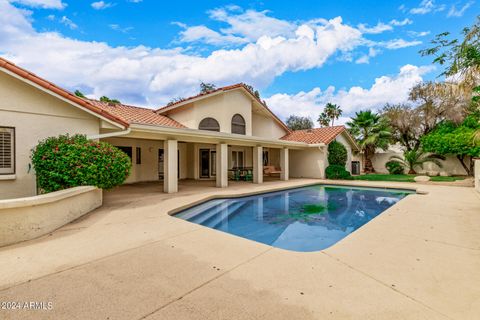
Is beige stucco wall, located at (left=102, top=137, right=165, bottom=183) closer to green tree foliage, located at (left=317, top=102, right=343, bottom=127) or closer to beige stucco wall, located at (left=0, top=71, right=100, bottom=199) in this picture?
beige stucco wall, located at (left=0, top=71, right=100, bottom=199)

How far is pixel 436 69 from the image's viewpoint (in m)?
7.36

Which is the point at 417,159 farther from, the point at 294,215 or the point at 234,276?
the point at 234,276

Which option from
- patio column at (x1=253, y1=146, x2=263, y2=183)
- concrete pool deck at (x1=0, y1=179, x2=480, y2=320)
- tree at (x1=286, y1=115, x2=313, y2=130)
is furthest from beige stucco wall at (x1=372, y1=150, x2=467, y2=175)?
concrete pool deck at (x1=0, y1=179, x2=480, y2=320)

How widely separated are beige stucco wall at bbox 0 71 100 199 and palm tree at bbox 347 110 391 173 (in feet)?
84.5

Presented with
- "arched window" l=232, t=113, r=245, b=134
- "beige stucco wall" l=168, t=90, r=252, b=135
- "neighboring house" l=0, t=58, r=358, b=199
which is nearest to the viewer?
"neighboring house" l=0, t=58, r=358, b=199

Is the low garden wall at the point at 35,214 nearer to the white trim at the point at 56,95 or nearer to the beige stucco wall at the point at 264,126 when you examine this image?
the white trim at the point at 56,95

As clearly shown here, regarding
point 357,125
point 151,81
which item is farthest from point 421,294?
point 151,81

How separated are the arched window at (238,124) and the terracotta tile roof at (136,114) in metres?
3.90

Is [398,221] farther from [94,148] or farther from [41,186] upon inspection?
[41,186]

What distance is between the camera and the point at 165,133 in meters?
11.1

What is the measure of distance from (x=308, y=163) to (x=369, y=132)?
9430 mm

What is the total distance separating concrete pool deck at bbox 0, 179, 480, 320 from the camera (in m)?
2.70

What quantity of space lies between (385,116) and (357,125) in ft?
10.4

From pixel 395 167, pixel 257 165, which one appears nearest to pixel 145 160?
pixel 257 165
